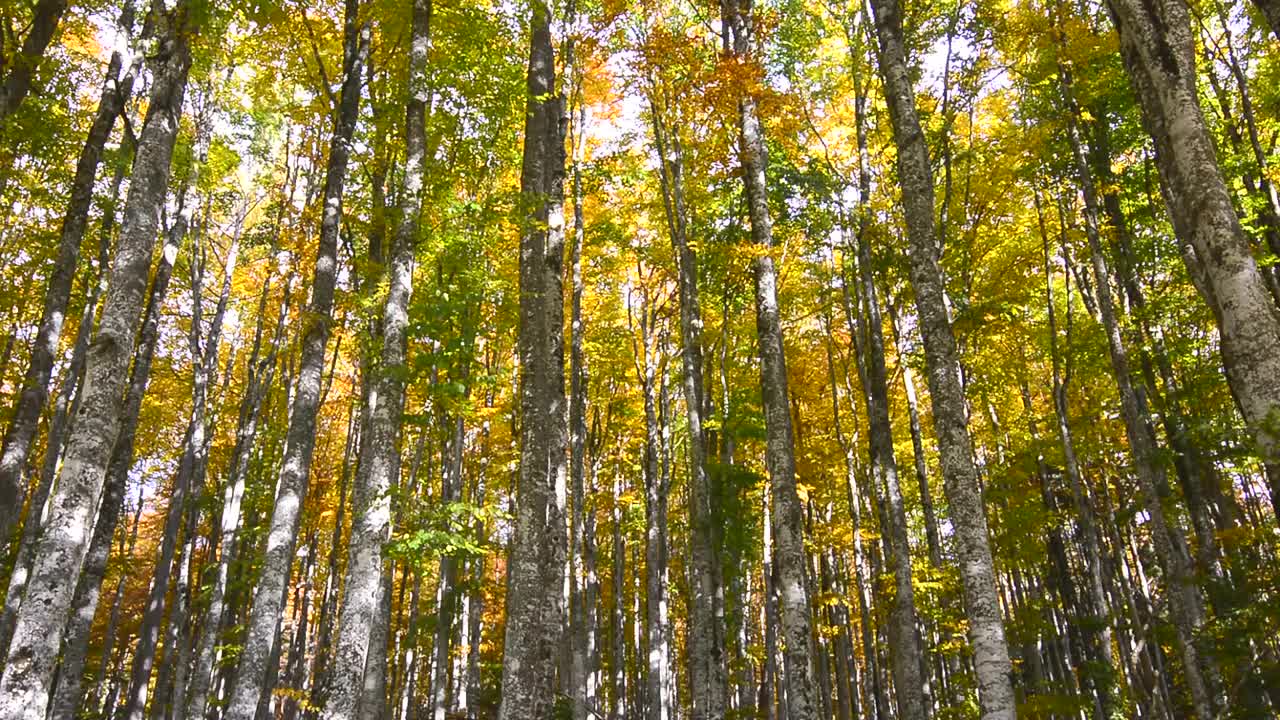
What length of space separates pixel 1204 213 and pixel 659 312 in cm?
1561

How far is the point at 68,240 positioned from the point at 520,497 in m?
6.83

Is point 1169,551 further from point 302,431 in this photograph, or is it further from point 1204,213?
point 302,431

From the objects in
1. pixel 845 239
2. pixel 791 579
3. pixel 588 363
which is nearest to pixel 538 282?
pixel 791 579

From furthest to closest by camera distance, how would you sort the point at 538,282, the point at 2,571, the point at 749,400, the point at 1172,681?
the point at 1172,681 → the point at 749,400 → the point at 2,571 → the point at 538,282

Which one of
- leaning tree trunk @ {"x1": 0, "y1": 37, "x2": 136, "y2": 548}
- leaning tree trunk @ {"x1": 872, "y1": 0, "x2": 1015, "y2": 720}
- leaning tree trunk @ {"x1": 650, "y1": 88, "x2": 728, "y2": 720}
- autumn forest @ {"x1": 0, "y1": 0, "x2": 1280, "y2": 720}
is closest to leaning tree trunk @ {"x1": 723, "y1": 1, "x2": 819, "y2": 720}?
autumn forest @ {"x1": 0, "y1": 0, "x2": 1280, "y2": 720}

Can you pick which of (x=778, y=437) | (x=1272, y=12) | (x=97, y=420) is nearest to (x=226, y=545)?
(x=97, y=420)

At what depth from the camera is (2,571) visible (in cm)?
1495

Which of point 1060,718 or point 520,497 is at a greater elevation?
point 520,497

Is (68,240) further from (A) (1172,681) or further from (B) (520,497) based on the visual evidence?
(A) (1172,681)

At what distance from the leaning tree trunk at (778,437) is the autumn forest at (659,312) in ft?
0.17

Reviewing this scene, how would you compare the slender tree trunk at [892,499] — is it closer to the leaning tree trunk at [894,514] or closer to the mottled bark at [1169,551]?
the leaning tree trunk at [894,514]

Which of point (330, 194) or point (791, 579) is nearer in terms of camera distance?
point (791, 579)

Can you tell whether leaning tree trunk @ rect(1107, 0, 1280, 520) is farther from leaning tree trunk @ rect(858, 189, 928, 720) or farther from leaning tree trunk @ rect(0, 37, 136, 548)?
leaning tree trunk @ rect(0, 37, 136, 548)

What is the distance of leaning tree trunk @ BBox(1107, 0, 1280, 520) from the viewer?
4.17 meters
